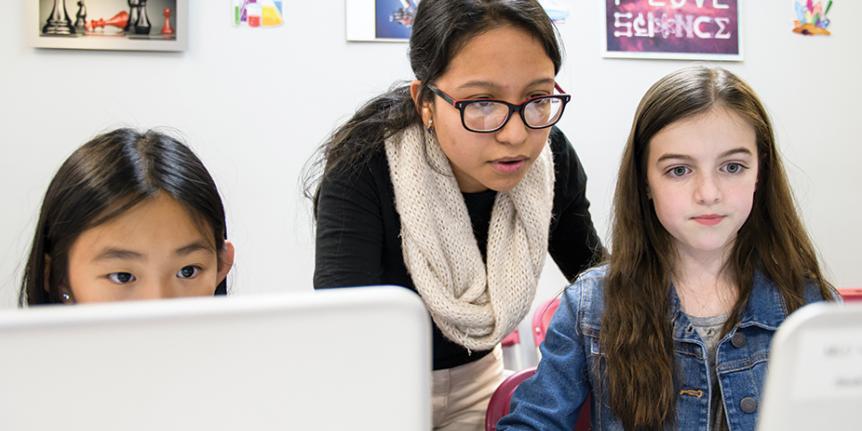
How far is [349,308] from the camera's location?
33 cm

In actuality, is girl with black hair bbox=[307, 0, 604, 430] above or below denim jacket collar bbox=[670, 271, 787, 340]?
above

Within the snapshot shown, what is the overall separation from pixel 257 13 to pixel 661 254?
1.40 metres

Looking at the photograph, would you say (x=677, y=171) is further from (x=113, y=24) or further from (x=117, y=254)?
(x=113, y=24)

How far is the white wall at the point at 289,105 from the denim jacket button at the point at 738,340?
126cm

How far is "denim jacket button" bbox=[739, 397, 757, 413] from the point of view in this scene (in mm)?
872

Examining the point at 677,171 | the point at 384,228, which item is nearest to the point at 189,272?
the point at 384,228

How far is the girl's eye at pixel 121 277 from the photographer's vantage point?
833mm

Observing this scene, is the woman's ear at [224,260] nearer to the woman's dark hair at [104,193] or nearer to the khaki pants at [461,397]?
the woman's dark hair at [104,193]

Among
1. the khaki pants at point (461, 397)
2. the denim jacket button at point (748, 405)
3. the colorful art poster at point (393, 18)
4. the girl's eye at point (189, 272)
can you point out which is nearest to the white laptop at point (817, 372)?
the denim jacket button at point (748, 405)

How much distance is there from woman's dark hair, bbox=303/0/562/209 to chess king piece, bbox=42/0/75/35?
3.53 ft

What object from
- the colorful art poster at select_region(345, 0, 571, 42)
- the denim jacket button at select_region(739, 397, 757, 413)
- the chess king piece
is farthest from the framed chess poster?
the denim jacket button at select_region(739, 397, 757, 413)

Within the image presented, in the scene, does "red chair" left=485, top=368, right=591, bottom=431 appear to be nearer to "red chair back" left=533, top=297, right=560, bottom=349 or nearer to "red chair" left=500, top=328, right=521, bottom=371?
"red chair back" left=533, top=297, right=560, bottom=349

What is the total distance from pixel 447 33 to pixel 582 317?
1.40 ft

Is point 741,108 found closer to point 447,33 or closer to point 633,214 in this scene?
point 633,214
